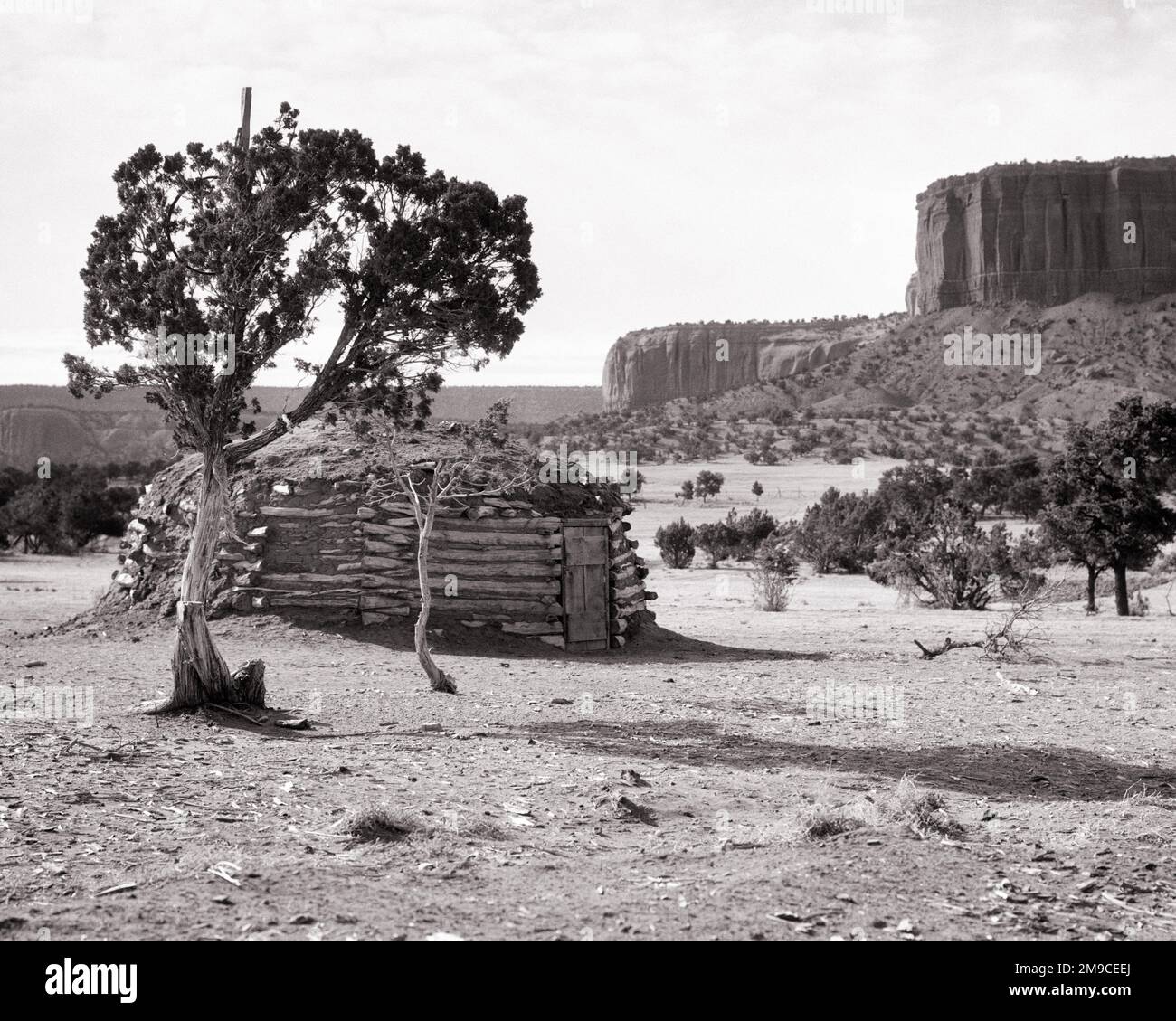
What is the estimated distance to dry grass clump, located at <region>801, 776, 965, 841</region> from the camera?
621 cm

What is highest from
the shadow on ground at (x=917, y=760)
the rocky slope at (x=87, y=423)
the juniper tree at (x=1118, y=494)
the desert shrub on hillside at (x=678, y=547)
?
the rocky slope at (x=87, y=423)

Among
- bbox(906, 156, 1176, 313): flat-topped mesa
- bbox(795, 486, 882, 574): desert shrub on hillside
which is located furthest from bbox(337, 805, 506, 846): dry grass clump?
bbox(906, 156, 1176, 313): flat-topped mesa

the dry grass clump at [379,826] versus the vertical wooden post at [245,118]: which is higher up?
the vertical wooden post at [245,118]

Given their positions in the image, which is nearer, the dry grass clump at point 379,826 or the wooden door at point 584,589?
the dry grass clump at point 379,826

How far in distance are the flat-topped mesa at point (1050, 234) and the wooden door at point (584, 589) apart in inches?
3304

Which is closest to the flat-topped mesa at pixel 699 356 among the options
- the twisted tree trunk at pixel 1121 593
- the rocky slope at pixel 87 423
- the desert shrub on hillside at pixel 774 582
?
the rocky slope at pixel 87 423

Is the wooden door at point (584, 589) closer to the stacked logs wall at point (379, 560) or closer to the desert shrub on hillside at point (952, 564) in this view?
the stacked logs wall at point (379, 560)

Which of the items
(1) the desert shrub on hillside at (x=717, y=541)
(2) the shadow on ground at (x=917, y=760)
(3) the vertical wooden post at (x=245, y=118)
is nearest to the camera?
(2) the shadow on ground at (x=917, y=760)

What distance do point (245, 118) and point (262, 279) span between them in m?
1.53

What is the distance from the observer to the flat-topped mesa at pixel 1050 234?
92688 millimetres

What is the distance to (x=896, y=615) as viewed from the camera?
2206 centimetres

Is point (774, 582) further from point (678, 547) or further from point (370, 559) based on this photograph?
point (678, 547)
